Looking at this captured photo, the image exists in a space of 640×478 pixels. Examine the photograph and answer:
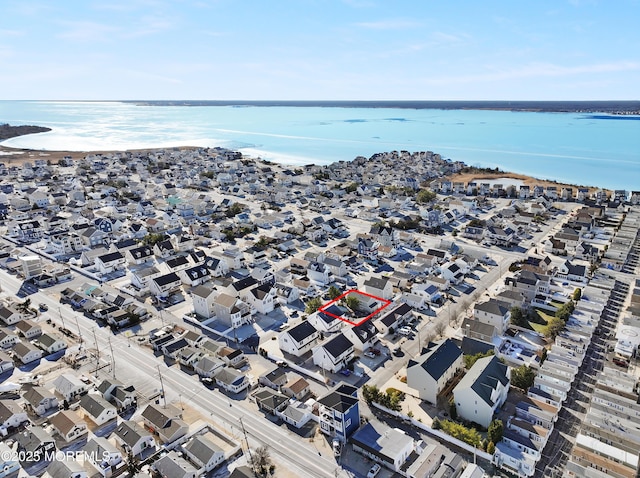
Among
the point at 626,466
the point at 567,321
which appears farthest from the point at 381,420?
the point at 567,321

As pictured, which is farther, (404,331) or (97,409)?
(404,331)

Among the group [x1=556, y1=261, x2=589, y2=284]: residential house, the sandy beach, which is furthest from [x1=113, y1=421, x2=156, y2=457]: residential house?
the sandy beach

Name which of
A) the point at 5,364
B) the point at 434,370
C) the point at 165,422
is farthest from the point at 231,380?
the point at 5,364

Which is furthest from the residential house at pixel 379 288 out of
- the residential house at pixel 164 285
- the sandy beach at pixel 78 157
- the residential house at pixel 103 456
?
the sandy beach at pixel 78 157

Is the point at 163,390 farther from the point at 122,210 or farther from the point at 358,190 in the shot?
the point at 358,190

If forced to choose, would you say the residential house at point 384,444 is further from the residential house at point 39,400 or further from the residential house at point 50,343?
the residential house at point 50,343

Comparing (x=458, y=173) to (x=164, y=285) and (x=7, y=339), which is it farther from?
(x=7, y=339)
